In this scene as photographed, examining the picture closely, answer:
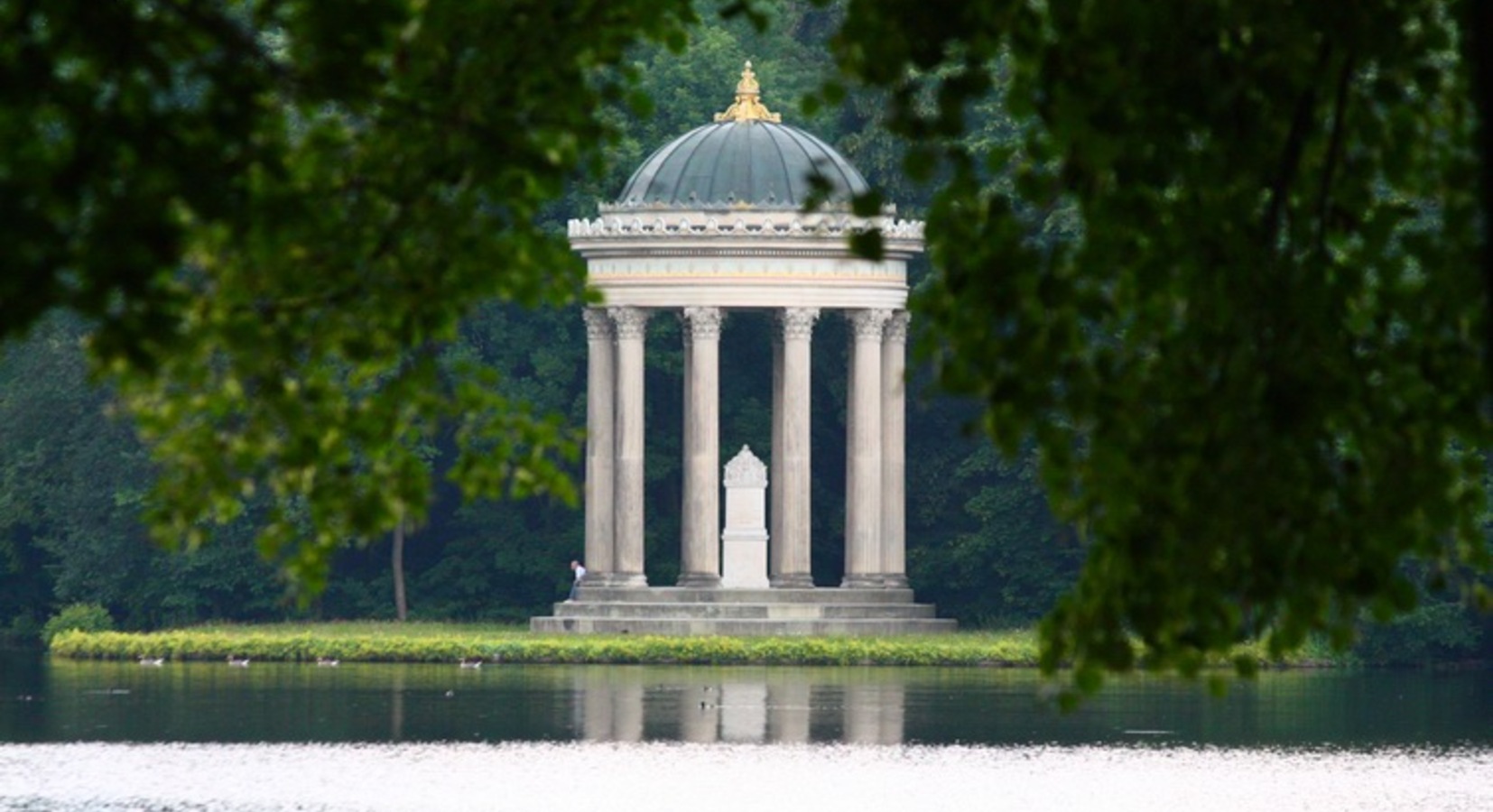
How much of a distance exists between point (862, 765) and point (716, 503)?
28.7 m

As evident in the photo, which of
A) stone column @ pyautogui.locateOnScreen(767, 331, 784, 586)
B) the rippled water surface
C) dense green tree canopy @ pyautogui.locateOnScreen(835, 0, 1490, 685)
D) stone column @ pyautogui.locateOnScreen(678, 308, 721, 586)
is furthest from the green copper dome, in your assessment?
dense green tree canopy @ pyautogui.locateOnScreen(835, 0, 1490, 685)

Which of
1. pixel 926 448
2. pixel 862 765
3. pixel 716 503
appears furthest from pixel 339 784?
pixel 926 448

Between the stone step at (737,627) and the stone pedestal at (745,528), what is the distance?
3088 millimetres

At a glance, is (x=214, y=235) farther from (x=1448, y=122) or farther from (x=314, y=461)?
(x=1448, y=122)

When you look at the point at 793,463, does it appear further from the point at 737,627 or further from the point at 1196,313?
the point at 1196,313

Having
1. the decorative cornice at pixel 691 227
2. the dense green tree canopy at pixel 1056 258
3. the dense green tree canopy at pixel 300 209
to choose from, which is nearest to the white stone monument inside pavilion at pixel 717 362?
the decorative cornice at pixel 691 227

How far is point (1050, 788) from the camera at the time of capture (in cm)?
3681

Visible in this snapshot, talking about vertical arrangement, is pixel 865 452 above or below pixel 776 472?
above

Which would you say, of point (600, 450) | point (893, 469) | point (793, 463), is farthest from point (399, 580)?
point (893, 469)

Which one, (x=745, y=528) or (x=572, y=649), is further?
(x=745, y=528)

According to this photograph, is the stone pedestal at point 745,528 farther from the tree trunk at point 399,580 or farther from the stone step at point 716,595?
the tree trunk at point 399,580

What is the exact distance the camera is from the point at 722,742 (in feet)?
141

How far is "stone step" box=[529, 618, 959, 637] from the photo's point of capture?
2569 inches

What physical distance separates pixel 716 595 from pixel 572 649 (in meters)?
5.17
